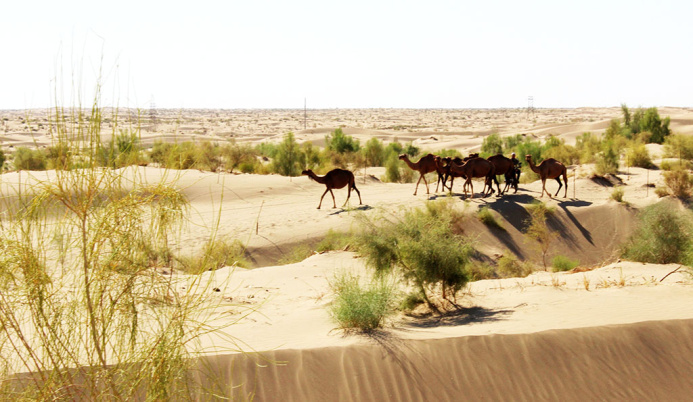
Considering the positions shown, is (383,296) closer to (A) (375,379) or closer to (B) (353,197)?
(A) (375,379)

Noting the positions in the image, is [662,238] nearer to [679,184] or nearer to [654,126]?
[679,184]

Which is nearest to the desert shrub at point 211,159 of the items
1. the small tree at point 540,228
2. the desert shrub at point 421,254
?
the small tree at point 540,228

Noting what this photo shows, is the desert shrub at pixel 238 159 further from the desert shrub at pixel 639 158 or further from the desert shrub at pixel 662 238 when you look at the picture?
the desert shrub at pixel 662 238

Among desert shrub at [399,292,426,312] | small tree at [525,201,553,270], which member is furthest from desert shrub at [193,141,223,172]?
desert shrub at [399,292,426,312]

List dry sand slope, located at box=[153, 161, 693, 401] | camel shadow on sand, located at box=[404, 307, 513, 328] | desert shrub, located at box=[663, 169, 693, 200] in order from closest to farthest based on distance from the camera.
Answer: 1. dry sand slope, located at box=[153, 161, 693, 401]
2. camel shadow on sand, located at box=[404, 307, 513, 328]
3. desert shrub, located at box=[663, 169, 693, 200]

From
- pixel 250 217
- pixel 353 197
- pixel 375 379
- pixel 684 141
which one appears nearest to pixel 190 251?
pixel 250 217

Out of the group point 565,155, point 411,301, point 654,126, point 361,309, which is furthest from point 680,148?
point 361,309

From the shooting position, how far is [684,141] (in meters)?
34.9

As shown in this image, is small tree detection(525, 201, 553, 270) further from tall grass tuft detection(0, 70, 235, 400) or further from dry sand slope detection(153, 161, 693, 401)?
tall grass tuft detection(0, 70, 235, 400)

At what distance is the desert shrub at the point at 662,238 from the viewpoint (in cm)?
1722

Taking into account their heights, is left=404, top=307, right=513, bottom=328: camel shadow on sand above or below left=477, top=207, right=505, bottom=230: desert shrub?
below

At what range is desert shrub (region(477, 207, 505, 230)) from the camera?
21328 mm

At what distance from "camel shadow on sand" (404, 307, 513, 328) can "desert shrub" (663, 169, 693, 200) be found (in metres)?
14.9

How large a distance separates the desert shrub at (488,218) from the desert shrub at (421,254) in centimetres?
775
